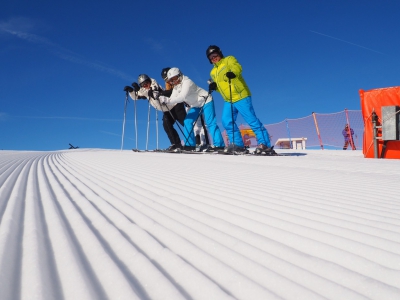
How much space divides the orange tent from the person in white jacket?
2.49 m

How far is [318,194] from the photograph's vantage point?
144 centimetres

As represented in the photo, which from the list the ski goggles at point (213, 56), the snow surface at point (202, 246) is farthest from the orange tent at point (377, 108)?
the snow surface at point (202, 246)

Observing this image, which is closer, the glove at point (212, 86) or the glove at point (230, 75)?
the glove at point (230, 75)

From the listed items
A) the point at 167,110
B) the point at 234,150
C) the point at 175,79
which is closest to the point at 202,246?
the point at 234,150

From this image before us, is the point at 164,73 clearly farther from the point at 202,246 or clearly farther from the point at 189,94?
the point at 202,246

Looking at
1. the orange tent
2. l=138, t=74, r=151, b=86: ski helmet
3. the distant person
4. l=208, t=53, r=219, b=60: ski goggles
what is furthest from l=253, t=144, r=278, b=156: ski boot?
the distant person

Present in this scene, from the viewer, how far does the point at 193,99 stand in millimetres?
6133

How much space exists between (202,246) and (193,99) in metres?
5.46

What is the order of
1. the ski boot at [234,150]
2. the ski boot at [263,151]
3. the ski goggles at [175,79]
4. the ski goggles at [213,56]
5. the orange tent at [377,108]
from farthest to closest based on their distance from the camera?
1. the ski goggles at [175,79]
2. the ski goggles at [213,56]
3. the ski boot at [234,150]
4. the ski boot at [263,151]
5. the orange tent at [377,108]

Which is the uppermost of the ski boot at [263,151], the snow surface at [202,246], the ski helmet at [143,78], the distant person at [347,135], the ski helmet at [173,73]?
the ski helmet at [143,78]

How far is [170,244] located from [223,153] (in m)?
4.42

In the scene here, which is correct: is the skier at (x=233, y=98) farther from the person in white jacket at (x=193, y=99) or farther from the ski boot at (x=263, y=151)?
the person in white jacket at (x=193, y=99)

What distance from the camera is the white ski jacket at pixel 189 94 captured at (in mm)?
5926

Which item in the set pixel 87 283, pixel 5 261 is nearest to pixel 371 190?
pixel 87 283
